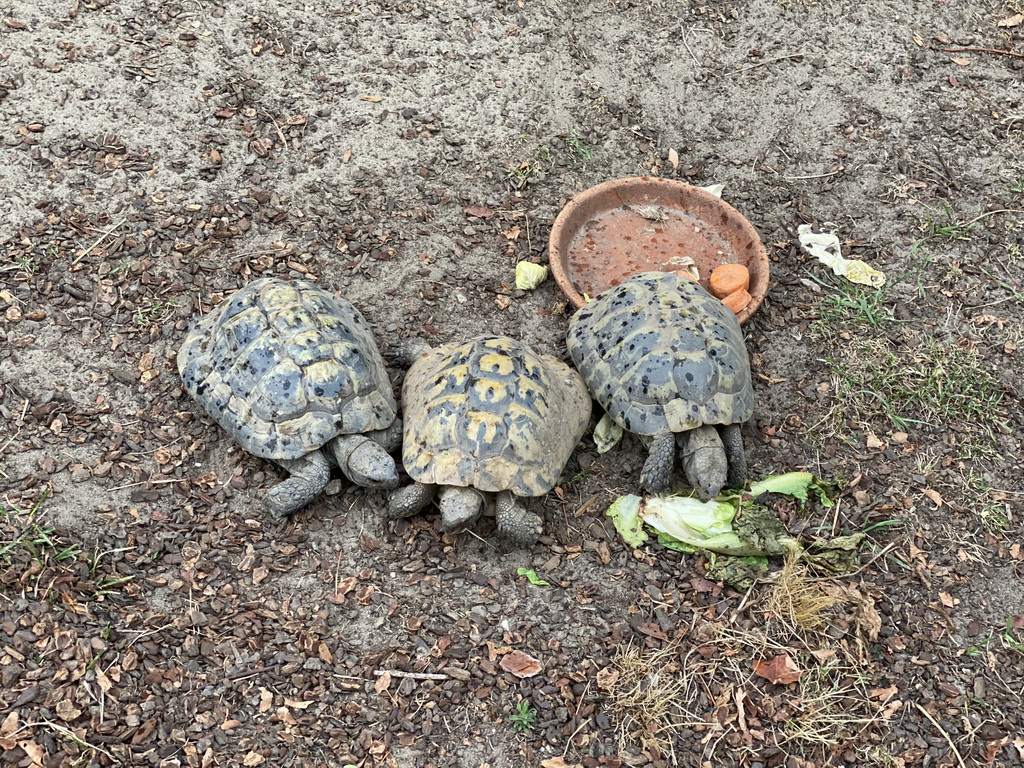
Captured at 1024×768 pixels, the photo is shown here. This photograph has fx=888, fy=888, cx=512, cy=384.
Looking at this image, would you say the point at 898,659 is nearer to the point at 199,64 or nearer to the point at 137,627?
the point at 137,627

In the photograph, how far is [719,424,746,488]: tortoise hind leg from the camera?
15.3 ft

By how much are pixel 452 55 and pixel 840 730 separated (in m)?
5.01

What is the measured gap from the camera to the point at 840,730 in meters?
3.77

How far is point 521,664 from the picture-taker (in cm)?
396

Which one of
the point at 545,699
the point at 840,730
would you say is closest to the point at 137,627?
the point at 545,699

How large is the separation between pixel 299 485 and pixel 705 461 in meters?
2.04

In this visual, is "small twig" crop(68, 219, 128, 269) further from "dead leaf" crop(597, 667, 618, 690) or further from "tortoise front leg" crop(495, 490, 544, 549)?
"dead leaf" crop(597, 667, 618, 690)

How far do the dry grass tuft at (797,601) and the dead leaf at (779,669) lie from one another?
170mm

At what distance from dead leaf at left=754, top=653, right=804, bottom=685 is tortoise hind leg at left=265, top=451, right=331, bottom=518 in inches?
87.1

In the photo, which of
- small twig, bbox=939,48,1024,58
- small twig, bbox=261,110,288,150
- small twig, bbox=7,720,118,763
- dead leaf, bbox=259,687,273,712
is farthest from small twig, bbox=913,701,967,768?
small twig, bbox=939,48,1024,58

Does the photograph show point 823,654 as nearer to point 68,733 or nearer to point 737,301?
point 737,301

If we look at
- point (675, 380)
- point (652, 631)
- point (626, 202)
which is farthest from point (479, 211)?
point (652, 631)

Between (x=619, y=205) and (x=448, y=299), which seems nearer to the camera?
(x=448, y=299)

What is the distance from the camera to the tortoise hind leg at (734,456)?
15.3 ft
